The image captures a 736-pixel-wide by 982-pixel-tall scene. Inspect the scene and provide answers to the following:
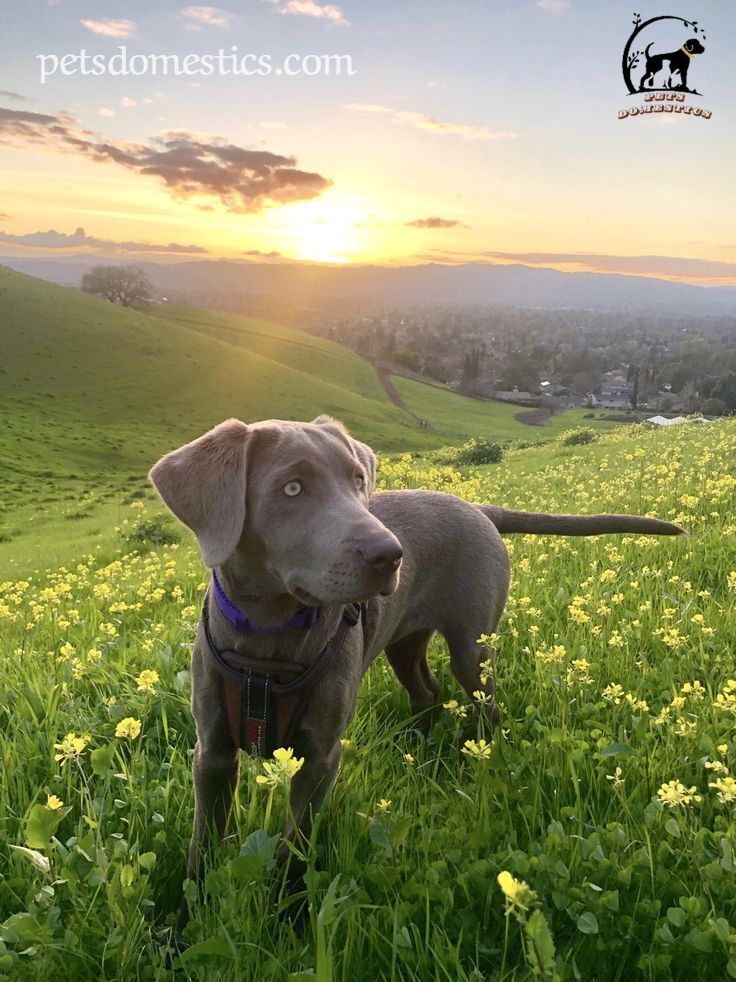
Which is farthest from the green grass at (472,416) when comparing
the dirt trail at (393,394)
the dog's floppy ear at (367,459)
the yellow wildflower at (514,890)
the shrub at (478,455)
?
the yellow wildflower at (514,890)

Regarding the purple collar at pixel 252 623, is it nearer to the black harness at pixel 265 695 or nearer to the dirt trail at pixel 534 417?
the black harness at pixel 265 695

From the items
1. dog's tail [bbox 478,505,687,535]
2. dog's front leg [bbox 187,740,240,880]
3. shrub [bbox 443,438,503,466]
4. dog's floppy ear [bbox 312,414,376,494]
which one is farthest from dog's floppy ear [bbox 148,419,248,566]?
shrub [bbox 443,438,503,466]

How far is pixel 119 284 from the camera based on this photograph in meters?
138

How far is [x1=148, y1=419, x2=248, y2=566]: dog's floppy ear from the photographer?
10.1ft

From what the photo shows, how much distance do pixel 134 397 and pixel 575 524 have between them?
95.4 metres

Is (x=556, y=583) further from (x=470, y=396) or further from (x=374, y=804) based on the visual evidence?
(x=470, y=396)

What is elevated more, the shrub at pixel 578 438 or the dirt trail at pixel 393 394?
→ the shrub at pixel 578 438

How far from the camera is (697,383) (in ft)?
434

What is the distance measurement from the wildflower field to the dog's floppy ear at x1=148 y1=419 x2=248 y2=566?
34.8 inches

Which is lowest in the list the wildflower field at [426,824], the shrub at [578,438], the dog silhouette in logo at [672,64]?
the shrub at [578,438]

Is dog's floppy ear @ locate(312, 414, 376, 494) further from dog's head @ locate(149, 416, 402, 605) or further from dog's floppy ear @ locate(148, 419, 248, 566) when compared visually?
dog's floppy ear @ locate(148, 419, 248, 566)

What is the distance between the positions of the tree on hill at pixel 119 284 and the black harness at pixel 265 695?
14751cm

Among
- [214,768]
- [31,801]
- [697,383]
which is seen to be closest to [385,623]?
[214,768]

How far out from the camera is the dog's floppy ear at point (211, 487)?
10.1 feet
